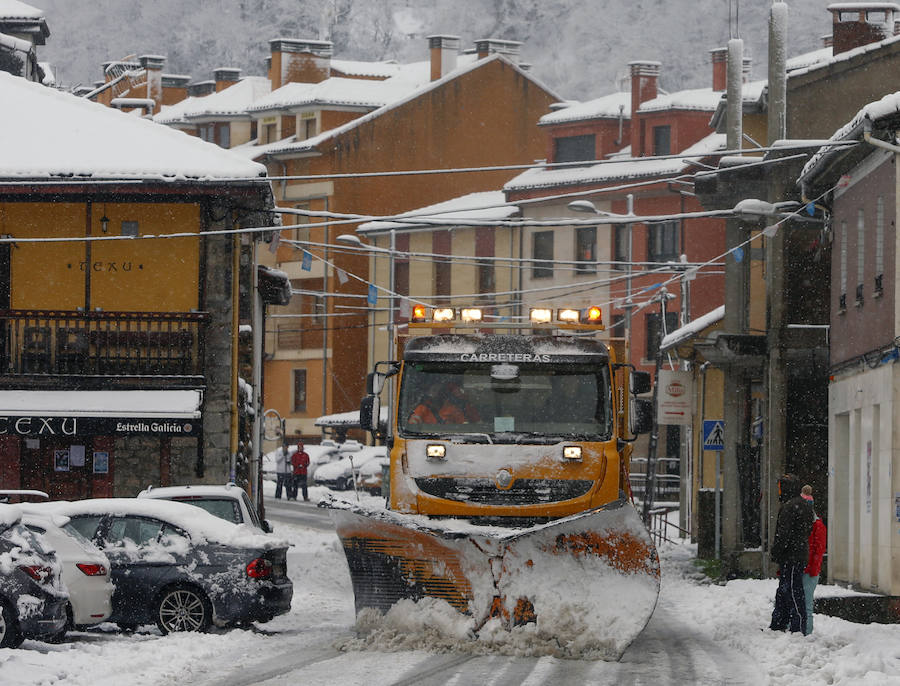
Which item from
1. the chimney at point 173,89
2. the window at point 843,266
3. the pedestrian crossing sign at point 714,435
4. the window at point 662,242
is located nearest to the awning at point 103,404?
the pedestrian crossing sign at point 714,435

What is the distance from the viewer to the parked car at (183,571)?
18000 millimetres

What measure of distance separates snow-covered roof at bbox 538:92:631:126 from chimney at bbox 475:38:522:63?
6.60 meters

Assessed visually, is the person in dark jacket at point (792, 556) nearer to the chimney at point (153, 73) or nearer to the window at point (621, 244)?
the window at point (621, 244)

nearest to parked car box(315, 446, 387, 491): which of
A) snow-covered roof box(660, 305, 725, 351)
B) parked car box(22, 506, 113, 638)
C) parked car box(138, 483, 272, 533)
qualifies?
snow-covered roof box(660, 305, 725, 351)

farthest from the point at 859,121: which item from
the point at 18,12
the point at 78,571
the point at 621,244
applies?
A: the point at 621,244

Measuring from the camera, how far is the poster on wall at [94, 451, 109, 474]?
102 ft

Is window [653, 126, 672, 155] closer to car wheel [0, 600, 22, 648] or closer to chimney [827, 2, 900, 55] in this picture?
chimney [827, 2, 900, 55]

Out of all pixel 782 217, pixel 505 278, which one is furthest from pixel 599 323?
pixel 505 278

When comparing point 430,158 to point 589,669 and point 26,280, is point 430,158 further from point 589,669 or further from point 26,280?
point 589,669

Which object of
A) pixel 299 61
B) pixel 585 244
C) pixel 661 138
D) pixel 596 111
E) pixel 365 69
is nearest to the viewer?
pixel 585 244

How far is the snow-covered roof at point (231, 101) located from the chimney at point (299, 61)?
1.88 metres

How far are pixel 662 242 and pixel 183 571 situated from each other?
1826 inches

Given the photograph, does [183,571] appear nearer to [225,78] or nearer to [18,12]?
[18,12]

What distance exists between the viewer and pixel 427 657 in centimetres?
1585
